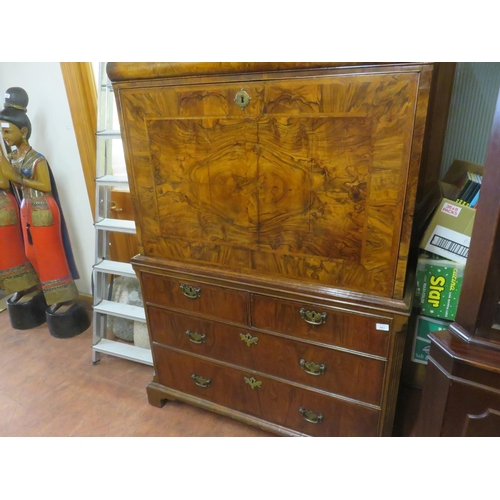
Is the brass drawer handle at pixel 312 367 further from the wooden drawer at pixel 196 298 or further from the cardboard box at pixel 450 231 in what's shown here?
the cardboard box at pixel 450 231

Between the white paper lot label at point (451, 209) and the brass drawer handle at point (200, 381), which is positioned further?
the brass drawer handle at point (200, 381)

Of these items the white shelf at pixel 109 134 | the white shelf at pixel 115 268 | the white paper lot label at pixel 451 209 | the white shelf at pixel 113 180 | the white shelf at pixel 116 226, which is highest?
the white shelf at pixel 109 134

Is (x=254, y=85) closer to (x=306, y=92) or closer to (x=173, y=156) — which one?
(x=306, y=92)

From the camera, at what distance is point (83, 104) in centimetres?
193

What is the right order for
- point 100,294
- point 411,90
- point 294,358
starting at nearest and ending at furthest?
1. point 411,90
2. point 294,358
3. point 100,294

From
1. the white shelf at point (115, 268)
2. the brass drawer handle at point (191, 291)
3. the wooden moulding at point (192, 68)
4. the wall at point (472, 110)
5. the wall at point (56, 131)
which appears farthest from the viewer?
the wall at point (56, 131)

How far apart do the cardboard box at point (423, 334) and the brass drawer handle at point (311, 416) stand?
461 millimetres

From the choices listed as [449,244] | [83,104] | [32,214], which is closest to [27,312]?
[32,214]

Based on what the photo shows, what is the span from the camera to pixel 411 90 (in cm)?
88

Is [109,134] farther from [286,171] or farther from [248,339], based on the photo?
[248,339]

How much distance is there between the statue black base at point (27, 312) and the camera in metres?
2.35

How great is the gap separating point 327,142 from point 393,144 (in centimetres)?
18

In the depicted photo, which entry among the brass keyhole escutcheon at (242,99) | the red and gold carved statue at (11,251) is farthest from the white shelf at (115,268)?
the brass keyhole escutcheon at (242,99)
